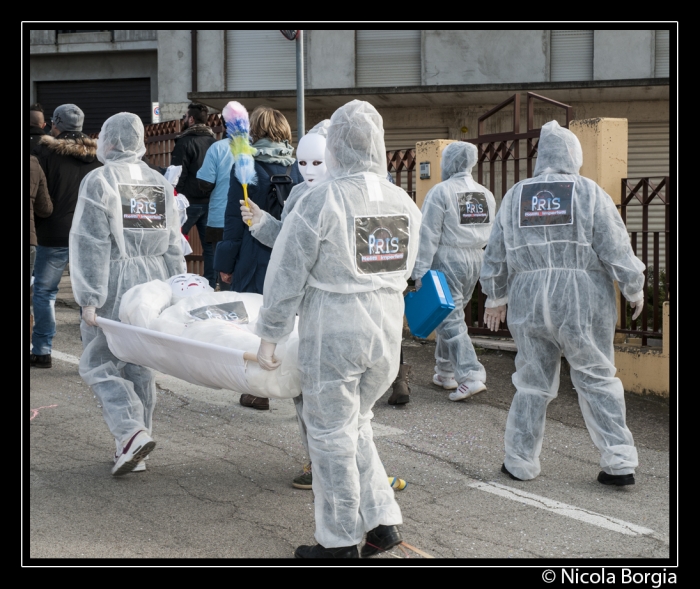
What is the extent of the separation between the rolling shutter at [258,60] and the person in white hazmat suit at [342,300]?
1517 cm

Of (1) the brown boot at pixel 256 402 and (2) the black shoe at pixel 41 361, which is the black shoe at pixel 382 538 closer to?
(1) the brown boot at pixel 256 402

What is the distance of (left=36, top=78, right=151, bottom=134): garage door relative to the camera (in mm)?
21703

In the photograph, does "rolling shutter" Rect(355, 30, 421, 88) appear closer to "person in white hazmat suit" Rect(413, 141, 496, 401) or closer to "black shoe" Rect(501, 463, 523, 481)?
"person in white hazmat suit" Rect(413, 141, 496, 401)

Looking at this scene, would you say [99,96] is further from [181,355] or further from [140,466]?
[181,355]

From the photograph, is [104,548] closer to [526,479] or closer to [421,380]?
[526,479]

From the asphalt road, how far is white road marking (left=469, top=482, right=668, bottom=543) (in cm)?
1

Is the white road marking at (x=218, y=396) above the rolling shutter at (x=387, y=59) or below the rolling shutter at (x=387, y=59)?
below

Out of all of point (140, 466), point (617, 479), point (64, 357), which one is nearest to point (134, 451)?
point (140, 466)

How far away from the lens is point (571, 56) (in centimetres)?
1741

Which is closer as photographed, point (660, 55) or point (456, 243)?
point (456, 243)

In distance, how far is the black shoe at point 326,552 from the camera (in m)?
3.89

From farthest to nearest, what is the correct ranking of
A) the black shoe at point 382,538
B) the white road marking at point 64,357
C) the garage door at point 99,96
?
the garage door at point 99,96 < the white road marking at point 64,357 < the black shoe at point 382,538

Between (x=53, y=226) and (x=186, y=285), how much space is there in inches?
124

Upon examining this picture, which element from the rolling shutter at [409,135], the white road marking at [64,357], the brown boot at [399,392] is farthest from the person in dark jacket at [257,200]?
the rolling shutter at [409,135]
